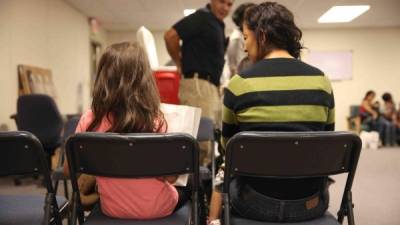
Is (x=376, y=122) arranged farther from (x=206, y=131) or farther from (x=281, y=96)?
(x=281, y=96)

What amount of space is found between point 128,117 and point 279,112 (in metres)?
0.49

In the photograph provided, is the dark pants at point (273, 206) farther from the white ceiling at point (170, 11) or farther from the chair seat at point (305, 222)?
the white ceiling at point (170, 11)

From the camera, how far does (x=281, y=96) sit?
1.14m

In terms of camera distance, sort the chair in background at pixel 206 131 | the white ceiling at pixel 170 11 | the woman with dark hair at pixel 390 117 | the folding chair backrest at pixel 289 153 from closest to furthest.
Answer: the folding chair backrest at pixel 289 153
the chair in background at pixel 206 131
the white ceiling at pixel 170 11
the woman with dark hair at pixel 390 117

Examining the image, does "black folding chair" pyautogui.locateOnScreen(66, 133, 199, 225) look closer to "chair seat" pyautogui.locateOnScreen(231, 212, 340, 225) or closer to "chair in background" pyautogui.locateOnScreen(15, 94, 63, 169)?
"chair seat" pyautogui.locateOnScreen(231, 212, 340, 225)

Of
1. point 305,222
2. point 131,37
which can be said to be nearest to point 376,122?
point 131,37

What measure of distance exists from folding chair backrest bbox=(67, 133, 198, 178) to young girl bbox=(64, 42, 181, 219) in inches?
3.8

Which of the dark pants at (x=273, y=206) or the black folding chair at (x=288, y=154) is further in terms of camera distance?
the dark pants at (x=273, y=206)

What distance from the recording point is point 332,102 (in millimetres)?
1217

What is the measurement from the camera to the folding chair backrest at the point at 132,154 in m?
1.03

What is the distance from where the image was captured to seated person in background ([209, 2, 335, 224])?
1.14 metres

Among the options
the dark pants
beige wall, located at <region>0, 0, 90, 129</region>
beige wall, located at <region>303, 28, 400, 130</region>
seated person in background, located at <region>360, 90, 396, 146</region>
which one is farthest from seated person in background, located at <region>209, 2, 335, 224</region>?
beige wall, located at <region>303, 28, 400, 130</region>

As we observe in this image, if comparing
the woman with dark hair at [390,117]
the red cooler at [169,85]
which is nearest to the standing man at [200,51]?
the red cooler at [169,85]

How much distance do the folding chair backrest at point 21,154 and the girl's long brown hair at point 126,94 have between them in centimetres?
18
